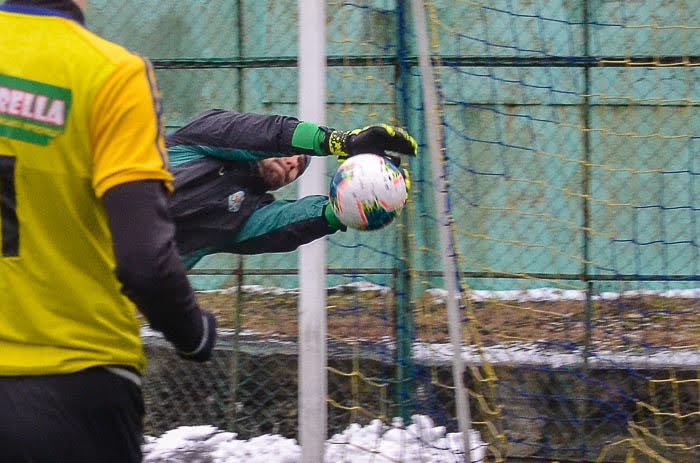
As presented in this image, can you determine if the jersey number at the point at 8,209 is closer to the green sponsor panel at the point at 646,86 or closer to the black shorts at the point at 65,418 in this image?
the black shorts at the point at 65,418

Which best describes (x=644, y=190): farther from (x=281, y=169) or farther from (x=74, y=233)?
(x=74, y=233)

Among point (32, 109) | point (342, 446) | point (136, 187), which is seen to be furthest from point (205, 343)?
point (342, 446)

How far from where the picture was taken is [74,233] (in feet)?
6.95

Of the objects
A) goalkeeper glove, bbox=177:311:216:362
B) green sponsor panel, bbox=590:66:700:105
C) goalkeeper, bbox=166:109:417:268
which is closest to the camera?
goalkeeper glove, bbox=177:311:216:362

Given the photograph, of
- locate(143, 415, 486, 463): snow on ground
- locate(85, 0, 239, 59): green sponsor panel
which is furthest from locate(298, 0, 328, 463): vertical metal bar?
locate(85, 0, 239, 59): green sponsor panel

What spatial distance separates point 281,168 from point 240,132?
309 mm

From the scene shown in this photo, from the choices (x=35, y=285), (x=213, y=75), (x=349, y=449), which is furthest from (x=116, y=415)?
(x=213, y=75)

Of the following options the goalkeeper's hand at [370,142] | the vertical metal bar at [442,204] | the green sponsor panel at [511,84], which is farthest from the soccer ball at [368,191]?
the green sponsor panel at [511,84]

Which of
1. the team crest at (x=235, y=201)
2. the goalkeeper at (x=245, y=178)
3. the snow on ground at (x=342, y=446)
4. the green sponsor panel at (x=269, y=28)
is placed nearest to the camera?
the goalkeeper at (x=245, y=178)

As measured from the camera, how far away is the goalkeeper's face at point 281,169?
4179 millimetres

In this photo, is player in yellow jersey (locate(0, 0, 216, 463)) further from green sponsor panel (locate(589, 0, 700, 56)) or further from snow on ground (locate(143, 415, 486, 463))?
green sponsor panel (locate(589, 0, 700, 56))

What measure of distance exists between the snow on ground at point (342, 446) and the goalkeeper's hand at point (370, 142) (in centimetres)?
173

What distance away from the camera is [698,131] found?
5418 millimetres

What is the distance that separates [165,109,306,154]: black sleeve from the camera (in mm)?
3861
